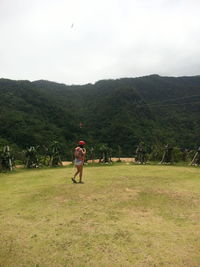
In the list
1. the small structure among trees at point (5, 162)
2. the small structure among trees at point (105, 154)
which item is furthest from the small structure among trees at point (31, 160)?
the small structure among trees at point (105, 154)

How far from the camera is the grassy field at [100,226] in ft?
14.1

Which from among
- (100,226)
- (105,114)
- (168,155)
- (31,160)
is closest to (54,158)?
(31,160)

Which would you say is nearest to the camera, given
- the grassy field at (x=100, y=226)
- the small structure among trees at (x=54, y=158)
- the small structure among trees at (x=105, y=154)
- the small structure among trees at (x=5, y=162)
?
the grassy field at (x=100, y=226)

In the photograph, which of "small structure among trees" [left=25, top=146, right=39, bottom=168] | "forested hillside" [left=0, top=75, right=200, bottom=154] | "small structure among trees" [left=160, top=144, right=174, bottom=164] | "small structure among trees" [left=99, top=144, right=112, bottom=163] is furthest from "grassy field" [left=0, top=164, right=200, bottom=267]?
"forested hillside" [left=0, top=75, right=200, bottom=154]

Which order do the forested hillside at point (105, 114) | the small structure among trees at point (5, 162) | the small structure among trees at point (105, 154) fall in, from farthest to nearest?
1. the forested hillside at point (105, 114)
2. the small structure among trees at point (105, 154)
3. the small structure among trees at point (5, 162)

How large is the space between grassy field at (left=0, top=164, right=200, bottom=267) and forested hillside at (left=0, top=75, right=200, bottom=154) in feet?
123

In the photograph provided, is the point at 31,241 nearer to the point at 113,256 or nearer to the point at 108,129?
the point at 113,256

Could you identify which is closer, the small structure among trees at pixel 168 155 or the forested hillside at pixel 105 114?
the small structure among trees at pixel 168 155

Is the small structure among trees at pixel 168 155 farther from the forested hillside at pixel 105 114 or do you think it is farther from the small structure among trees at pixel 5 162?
the forested hillside at pixel 105 114

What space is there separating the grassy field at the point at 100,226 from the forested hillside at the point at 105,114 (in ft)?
123

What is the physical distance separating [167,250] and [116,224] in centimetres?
144

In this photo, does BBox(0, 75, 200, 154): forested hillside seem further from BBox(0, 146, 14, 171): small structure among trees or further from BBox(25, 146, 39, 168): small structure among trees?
BBox(0, 146, 14, 171): small structure among trees

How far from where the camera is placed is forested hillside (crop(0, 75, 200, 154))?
172ft

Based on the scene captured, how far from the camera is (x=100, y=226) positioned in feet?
18.3
